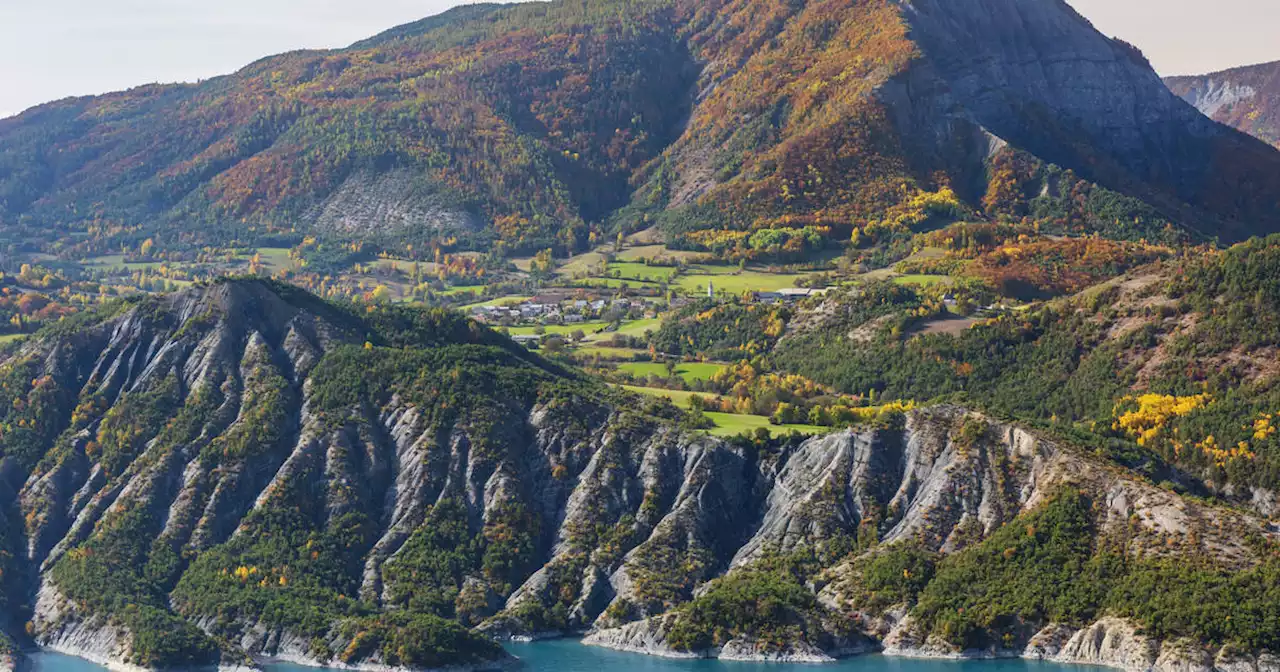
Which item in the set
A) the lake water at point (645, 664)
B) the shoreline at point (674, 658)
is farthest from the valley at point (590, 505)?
the lake water at point (645, 664)

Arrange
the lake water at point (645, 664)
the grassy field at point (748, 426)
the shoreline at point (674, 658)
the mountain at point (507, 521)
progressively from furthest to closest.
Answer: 1. the grassy field at point (748, 426)
2. the mountain at point (507, 521)
3. the shoreline at point (674, 658)
4. the lake water at point (645, 664)

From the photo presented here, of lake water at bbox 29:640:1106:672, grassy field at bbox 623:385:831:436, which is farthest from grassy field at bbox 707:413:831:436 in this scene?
lake water at bbox 29:640:1106:672

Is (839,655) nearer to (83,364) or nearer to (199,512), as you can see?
(199,512)

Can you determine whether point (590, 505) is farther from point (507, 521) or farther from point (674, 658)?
point (674, 658)

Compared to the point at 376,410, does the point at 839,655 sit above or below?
below

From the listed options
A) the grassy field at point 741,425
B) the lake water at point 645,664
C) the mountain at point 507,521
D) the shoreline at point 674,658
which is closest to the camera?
the lake water at point 645,664

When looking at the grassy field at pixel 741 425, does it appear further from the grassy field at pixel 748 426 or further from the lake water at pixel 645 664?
the lake water at pixel 645 664

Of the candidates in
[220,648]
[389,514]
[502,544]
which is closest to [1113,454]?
[502,544]
